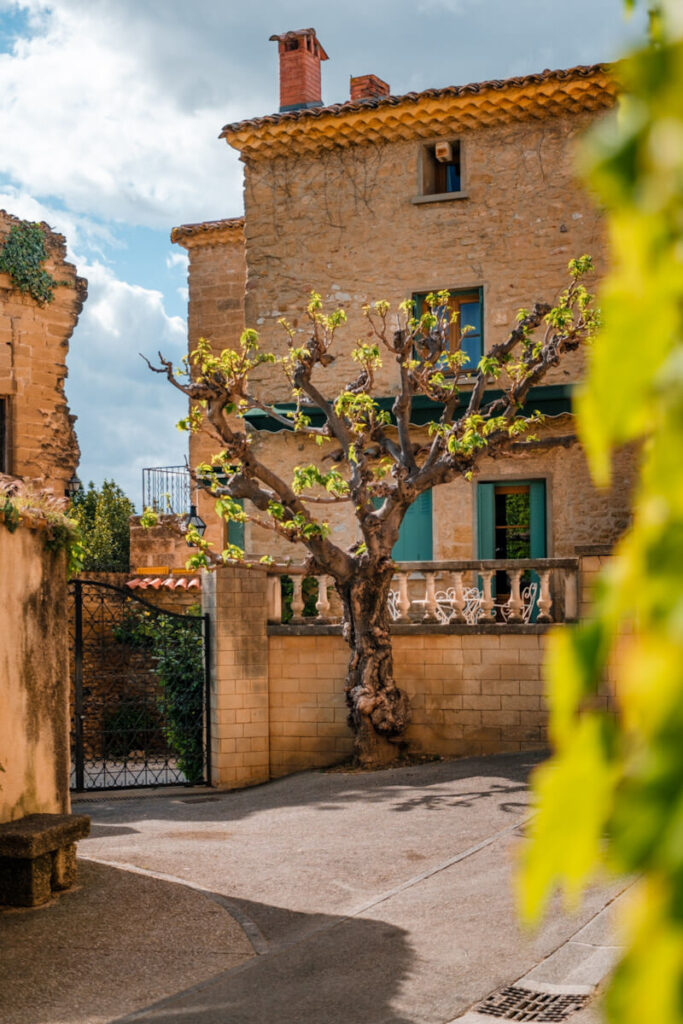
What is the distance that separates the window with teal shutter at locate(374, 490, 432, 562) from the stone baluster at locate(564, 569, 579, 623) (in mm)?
4971

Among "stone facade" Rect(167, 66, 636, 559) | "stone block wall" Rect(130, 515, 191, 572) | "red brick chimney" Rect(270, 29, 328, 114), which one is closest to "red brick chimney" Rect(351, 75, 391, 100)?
"red brick chimney" Rect(270, 29, 328, 114)

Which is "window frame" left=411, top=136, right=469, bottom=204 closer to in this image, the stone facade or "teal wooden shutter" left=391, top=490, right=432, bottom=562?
the stone facade

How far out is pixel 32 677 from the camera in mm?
8930

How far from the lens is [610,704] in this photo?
1264 cm

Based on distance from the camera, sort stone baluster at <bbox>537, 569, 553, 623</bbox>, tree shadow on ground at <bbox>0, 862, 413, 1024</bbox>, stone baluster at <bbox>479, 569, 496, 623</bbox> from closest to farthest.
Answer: tree shadow on ground at <bbox>0, 862, 413, 1024</bbox> → stone baluster at <bbox>537, 569, 553, 623</bbox> → stone baluster at <bbox>479, 569, 496, 623</bbox>

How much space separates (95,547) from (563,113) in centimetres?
1171

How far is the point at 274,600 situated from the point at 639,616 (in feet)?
46.6

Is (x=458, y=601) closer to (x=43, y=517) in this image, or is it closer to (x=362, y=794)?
(x=362, y=794)

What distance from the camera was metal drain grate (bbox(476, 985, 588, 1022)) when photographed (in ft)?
18.7

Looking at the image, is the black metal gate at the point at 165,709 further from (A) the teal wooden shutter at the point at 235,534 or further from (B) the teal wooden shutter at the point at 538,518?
(B) the teal wooden shutter at the point at 538,518

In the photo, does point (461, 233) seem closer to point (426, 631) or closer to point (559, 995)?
point (426, 631)

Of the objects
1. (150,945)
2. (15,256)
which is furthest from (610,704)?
(15,256)

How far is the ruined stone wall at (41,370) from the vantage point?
72.7 feet

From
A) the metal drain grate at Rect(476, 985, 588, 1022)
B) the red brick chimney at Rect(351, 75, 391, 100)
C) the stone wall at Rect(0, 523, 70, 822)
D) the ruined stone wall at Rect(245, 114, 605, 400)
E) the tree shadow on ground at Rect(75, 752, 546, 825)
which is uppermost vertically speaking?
the red brick chimney at Rect(351, 75, 391, 100)
